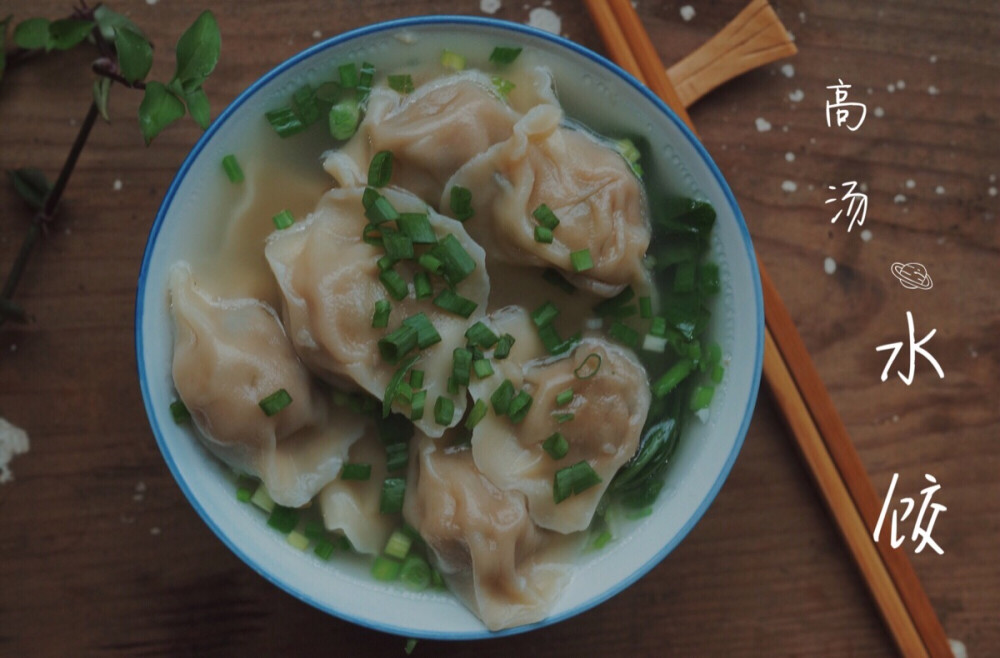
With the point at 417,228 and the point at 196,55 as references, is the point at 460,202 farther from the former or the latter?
the point at 196,55

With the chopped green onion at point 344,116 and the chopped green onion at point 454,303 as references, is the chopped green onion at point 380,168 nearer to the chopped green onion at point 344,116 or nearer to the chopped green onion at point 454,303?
the chopped green onion at point 344,116

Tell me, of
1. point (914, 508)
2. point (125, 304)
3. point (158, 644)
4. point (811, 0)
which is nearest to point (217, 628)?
point (158, 644)

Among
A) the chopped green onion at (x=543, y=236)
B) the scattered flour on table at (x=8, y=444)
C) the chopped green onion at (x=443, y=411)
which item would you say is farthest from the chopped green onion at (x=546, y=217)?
the scattered flour on table at (x=8, y=444)

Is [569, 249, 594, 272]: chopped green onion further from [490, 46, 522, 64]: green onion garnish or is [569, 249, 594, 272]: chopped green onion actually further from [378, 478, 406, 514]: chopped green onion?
[378, 478, 406, 514]: chopped green onion

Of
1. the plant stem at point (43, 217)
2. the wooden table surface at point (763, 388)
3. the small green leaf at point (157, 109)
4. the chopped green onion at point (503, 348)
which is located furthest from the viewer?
the wooden table surface at point (763, 388)

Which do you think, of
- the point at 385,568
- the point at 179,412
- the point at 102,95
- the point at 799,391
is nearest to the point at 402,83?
the point at 102,95

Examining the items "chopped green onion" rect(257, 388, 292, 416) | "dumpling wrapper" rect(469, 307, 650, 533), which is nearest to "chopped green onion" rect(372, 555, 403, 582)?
"dumpling wrapper" rect(469, 307, 650, 533)

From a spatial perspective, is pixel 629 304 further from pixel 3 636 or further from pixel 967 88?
pixel 3 636
